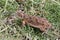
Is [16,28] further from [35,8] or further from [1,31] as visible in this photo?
[35,8]

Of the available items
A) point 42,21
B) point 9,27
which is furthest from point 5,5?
point 42,21

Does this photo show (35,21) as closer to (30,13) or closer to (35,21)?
(35,21)

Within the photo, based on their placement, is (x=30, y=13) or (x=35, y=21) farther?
(x=30, y=13)

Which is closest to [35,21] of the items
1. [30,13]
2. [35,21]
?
[35,21]
